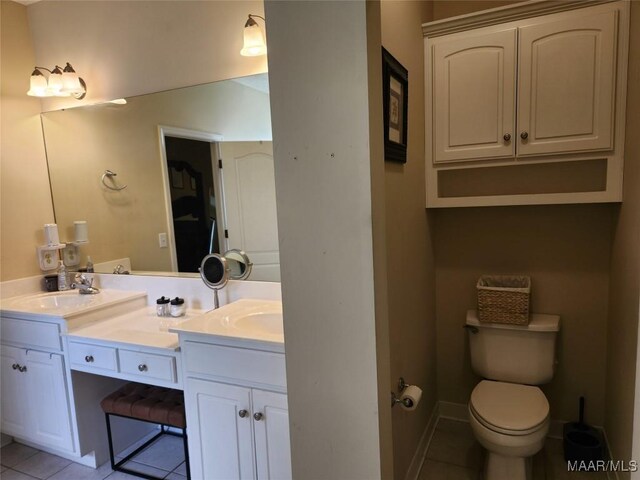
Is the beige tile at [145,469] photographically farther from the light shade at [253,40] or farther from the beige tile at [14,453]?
the light shade at [253,40]

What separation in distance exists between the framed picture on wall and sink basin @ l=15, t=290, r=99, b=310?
75.5 inches

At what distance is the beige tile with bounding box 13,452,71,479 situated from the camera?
2.21 m

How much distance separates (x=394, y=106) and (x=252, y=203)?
3.07 feet

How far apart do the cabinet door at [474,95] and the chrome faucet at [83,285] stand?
2.21 meters

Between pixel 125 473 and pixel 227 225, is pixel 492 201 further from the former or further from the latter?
pixel 125 473

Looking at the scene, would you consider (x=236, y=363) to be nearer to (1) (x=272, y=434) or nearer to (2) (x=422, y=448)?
(1) (x=272, y=434)

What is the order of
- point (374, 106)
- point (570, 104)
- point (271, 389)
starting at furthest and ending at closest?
point (570, 104)
point (271, 389)
point (374, 106)

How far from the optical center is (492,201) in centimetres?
204

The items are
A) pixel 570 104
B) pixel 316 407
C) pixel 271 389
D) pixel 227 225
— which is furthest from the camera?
pixel 227 225

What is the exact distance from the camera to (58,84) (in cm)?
245

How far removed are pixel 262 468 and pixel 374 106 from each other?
1.48m

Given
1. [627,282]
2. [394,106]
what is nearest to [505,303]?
[627,282]

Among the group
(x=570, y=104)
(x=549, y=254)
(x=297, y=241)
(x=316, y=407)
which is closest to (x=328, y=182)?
(x=297, y=241)

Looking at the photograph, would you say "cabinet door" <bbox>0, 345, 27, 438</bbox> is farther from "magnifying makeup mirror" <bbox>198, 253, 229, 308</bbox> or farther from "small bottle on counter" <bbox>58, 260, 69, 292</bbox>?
"magnifying makeup mirror" <bbox>198, 253, 229, 308</bbox>
